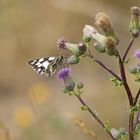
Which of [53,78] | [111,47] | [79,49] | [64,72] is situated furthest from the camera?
[53,78]

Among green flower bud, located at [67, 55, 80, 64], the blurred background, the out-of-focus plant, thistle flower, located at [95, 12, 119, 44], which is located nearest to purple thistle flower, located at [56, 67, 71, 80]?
the out-of-focus plant

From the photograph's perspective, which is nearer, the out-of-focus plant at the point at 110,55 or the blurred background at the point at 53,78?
the out-of-focus plant at the point at 110,55

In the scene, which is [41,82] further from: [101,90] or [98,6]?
[98,6]

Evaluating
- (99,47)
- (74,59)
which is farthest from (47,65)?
(99,47)

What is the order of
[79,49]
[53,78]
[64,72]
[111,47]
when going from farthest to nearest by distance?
1. [53,78]
2. [64,72]
3. [79,49]
4. [111,47]

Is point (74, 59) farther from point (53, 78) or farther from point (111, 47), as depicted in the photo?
point (53, 78)

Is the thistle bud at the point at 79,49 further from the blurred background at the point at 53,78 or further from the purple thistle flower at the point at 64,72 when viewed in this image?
the blurred background at the point at 53,78

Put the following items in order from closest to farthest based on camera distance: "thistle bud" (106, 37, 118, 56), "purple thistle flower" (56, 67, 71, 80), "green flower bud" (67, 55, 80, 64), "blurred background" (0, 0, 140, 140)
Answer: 1. "thistle bud" (106, 37, 118, 56)
2. "green flower bud" (67, 55, 80, 64)
3. "purple thistle flower" (56, 67, 71, 80)
4. "blurred background" (0, 0, 140, 140)

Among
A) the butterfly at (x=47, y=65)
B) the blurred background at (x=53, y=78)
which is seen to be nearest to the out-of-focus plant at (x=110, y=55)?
the butterfly at (x=47, y=65)

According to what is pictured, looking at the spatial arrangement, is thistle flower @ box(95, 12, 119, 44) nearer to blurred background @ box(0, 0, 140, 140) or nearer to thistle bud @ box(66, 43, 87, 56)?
thistle bud @ box(66, 43, 87, 56)
